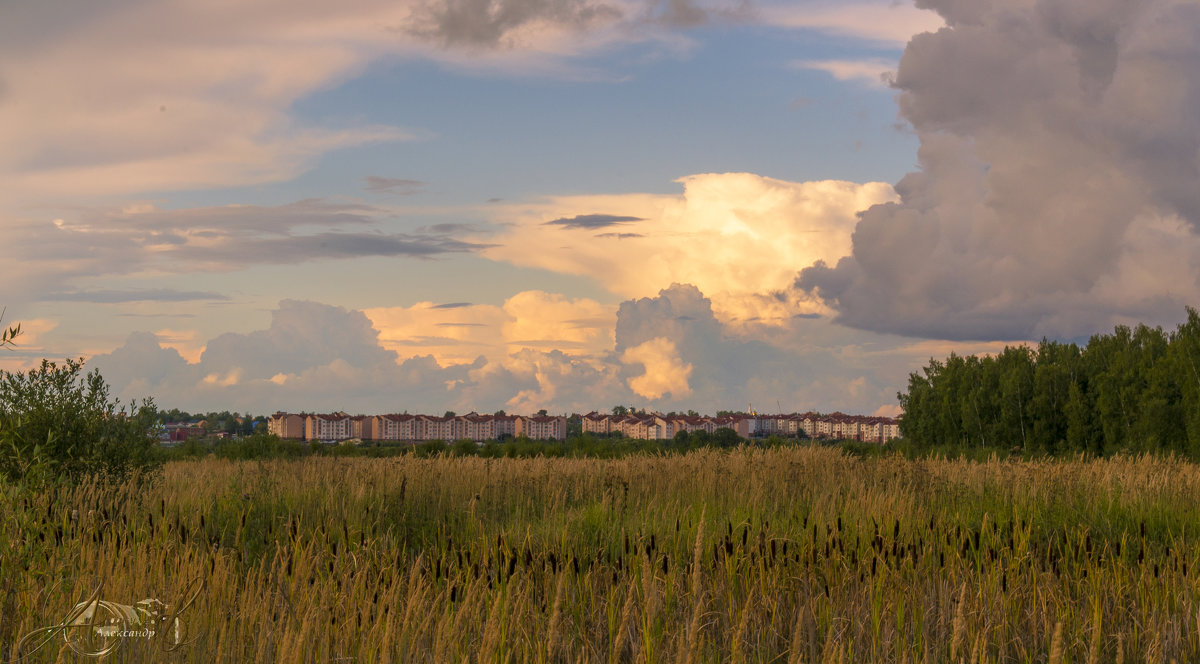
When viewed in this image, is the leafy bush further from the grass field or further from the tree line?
the tree line

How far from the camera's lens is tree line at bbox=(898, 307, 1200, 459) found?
121 ft

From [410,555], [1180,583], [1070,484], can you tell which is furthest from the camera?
[1070,484]

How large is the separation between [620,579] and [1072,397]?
45675mm

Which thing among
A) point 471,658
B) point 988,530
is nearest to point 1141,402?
point 988,530

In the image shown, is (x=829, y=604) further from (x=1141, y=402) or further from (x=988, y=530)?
(x=1141, y=402)

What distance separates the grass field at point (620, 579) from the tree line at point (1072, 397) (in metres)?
28.3

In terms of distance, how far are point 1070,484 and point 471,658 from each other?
10.5 meters

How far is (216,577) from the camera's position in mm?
5223

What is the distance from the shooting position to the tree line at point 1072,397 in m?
36.8

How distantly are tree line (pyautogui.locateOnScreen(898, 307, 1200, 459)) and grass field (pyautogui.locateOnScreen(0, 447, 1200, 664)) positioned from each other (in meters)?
28.3

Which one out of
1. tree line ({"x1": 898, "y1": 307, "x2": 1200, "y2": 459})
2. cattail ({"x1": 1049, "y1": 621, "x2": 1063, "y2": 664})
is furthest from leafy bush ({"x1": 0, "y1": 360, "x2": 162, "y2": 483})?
tree line ({"x1": 898, "y1": 307, "x2": 1200, "y2": 459})
